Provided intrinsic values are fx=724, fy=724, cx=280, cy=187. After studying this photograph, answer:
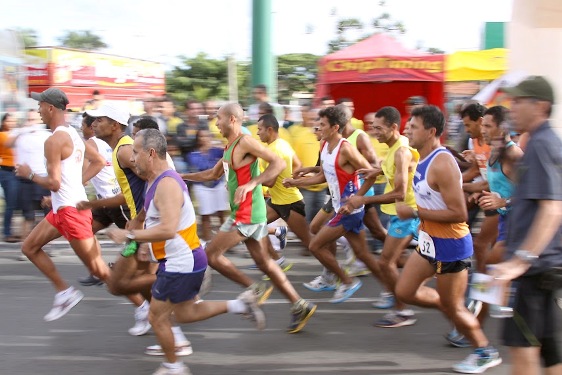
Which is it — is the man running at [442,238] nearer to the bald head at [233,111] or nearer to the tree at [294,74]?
the bald head at [233,111]

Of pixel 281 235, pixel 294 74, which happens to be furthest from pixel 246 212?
pixel 294 74

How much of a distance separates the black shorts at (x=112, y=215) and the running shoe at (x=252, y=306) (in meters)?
2.15

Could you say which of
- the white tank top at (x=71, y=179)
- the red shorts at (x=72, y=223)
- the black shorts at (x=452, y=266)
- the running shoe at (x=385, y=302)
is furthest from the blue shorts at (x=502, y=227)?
the white tank top at (x=71, y=179)

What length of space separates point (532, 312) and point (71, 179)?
3928 mm

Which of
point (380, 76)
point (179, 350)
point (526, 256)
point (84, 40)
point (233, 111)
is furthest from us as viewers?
point (84, 40)

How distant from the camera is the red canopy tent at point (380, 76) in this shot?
12.8 metres

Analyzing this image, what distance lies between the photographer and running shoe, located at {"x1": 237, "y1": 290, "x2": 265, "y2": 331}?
16.4 ft

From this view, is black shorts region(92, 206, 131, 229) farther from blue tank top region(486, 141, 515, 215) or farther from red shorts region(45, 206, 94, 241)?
blue tank top region(486, 141, 515, 215)

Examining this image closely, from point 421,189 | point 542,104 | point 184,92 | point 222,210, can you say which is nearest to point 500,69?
point 222,210

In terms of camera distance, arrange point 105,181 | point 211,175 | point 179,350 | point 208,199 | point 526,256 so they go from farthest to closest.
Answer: point 208,199 → point 105,181 → point 211,175 → point 179,350 → point 526,256

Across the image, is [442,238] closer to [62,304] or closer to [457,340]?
[457,340]

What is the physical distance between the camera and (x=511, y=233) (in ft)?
11.9

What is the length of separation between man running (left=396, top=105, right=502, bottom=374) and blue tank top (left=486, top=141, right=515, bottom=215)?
3.09 ft

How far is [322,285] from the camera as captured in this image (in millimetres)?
7316
